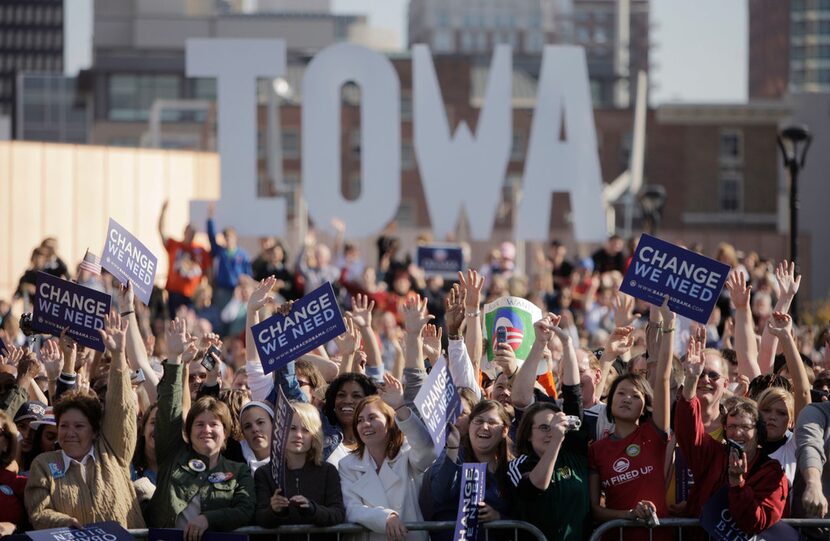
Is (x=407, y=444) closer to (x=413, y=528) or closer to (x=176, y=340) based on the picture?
(x=413, y=528)

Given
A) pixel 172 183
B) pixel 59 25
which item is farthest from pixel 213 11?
pixel 172 183

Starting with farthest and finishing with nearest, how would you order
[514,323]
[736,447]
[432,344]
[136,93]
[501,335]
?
[136,93] → [514,323] → [501,335] → [432,344] → [736,447]

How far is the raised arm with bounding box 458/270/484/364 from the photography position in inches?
362

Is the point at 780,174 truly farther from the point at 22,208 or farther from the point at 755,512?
the point at 755,512

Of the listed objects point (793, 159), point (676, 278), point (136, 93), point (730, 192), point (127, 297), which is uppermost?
point (136, 93)

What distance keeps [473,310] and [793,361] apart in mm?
1877

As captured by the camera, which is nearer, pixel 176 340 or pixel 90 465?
pixel 90 465

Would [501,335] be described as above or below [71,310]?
below

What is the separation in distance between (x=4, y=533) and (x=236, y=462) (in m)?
1.20

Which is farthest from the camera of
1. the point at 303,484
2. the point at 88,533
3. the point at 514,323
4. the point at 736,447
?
the point at 514,323

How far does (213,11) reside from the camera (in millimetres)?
98875

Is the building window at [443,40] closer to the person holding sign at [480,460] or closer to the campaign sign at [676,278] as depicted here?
the campaign sign at [676,278]

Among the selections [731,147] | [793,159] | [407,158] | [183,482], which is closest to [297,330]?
[183,482]

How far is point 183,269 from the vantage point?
18.0m
